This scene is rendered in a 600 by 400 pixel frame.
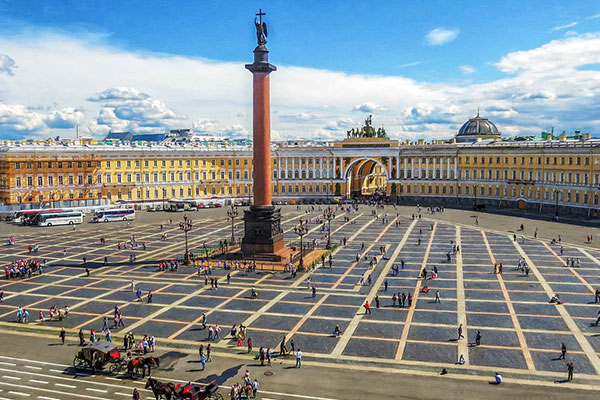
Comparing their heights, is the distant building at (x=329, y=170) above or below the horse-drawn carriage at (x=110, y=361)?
above

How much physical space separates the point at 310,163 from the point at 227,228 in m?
43.4

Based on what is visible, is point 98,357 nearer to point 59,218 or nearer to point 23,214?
point 59,218

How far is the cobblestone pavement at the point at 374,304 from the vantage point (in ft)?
89.0

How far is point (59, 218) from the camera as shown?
249 ft

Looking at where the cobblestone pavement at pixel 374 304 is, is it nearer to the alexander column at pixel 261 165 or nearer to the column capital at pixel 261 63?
the alexander column at pixel 261 165

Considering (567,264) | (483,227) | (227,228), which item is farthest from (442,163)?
(567,264)

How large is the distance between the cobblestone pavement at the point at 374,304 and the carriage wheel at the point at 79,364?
3381 mm

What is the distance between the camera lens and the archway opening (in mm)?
115375

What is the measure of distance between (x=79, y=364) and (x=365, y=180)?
107 metres

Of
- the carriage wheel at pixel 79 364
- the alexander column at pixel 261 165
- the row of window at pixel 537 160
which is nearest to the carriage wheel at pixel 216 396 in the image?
the carriage wheel at pixel 79 364

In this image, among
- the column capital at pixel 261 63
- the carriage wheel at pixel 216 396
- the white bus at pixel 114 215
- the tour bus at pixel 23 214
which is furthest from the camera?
the white bus at pixel 114 215

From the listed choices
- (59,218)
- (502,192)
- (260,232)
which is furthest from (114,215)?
(502,192)

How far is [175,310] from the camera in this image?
34.9m

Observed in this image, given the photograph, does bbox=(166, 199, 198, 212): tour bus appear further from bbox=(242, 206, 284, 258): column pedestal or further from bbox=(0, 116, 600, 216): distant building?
bbox=(242, 206, 284, 258): column pedestal
